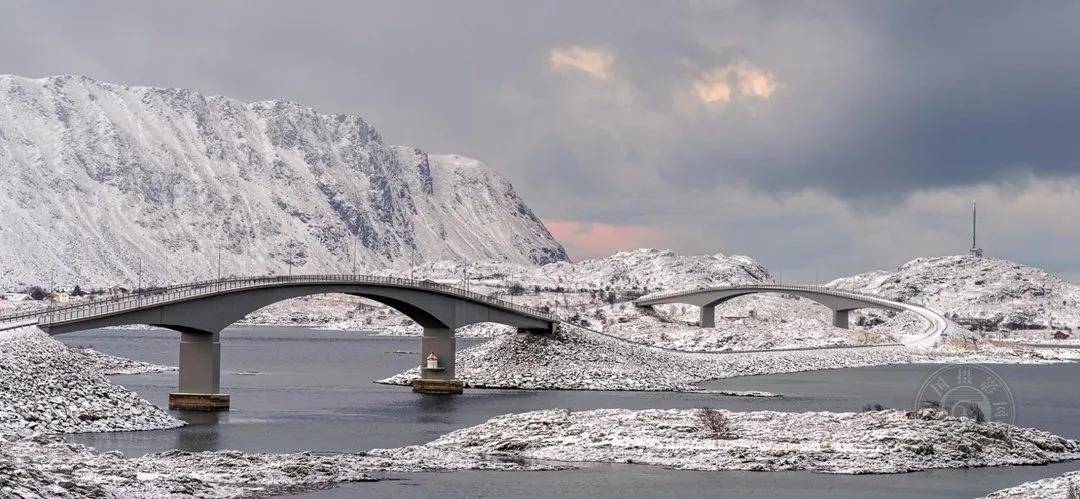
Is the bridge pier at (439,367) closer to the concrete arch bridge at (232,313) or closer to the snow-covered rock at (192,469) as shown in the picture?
the concrete arch bridge at (232,313)

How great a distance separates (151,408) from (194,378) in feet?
40.9

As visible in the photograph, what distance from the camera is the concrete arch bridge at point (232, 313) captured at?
78312 millimetres

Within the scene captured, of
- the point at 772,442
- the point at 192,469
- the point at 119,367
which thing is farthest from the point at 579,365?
the point at 192,469

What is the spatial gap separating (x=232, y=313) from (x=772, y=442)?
133 ft

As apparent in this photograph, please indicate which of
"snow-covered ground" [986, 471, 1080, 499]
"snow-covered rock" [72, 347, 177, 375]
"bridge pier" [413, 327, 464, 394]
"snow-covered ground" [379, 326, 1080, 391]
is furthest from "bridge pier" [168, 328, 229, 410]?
"snow-covered ground" [986, 471, 1080, 499]

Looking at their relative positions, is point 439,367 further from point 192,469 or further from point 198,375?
point 192,469

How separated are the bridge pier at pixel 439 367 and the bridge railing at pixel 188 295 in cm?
361

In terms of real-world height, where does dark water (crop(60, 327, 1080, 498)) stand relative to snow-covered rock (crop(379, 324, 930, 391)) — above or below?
below

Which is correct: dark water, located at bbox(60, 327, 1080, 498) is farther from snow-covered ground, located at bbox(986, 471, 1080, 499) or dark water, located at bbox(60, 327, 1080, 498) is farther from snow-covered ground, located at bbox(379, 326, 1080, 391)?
snow-covered ground, located at bbox(379, 326, 1080, 391)

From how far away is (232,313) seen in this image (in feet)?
288

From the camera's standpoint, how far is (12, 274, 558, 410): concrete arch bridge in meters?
78.3

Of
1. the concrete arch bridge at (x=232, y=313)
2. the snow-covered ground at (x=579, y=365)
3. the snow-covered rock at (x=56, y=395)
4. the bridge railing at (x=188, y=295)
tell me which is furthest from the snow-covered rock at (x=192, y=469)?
the snow-covered ground at (x=579, y=365)

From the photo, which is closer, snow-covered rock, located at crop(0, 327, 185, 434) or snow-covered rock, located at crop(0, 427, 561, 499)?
snow-covered rock, located at crop(0, 427, 561, 499)

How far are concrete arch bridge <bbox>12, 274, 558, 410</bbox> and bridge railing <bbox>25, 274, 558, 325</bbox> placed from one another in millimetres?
53
